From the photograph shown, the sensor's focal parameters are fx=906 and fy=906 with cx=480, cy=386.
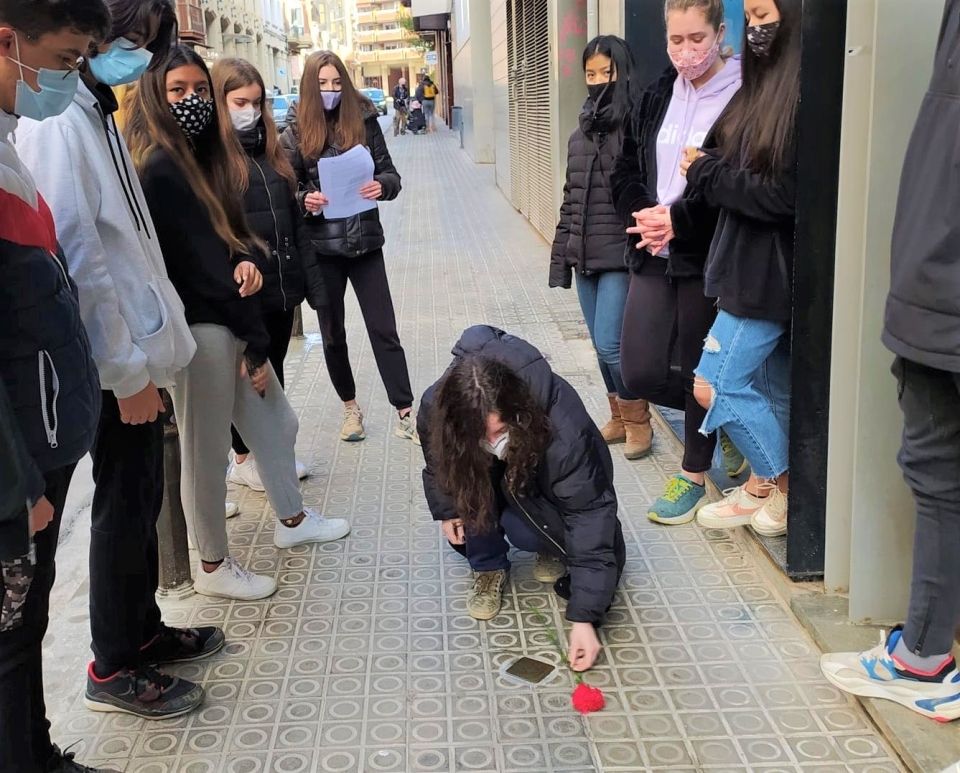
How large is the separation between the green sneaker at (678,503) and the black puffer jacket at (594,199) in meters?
1.04

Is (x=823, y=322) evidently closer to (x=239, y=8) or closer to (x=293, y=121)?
(x=293, y=121)

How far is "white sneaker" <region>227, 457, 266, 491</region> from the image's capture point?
416 centimetres

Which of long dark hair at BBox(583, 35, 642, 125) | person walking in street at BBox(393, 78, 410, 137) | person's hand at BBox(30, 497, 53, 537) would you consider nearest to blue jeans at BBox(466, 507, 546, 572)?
person's hand at BBox(30, 497, 53, 537)

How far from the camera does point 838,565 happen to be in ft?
9.55

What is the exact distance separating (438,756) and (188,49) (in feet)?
7.60

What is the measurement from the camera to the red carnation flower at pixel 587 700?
8.37 ft

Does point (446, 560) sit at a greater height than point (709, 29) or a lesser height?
lesser

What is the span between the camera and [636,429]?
427 cm

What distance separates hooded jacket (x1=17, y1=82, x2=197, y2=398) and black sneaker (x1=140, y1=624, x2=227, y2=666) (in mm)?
846

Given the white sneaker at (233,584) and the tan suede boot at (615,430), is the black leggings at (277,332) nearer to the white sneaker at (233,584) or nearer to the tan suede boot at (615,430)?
the white sneaker at (233,584)

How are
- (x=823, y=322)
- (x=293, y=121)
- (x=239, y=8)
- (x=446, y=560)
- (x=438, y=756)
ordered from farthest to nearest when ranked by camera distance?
(x=239, y=8)
(x=293, y=121)
(x=446, y=560)
(x=823, y=322)
(x=438, y=756)

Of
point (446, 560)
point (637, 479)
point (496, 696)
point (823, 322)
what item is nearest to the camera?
point (496, 696)

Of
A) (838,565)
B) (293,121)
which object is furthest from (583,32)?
(838,565)

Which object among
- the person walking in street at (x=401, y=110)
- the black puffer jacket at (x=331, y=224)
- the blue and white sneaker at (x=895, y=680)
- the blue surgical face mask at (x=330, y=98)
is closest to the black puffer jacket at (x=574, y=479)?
the blue and white sneaker at (x=895, y=680)
